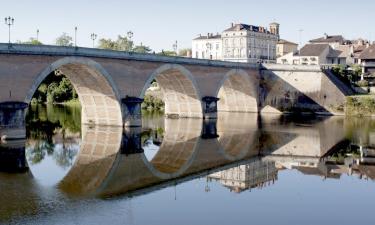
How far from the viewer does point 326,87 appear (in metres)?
59.7

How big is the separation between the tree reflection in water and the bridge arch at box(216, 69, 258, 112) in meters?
18.0

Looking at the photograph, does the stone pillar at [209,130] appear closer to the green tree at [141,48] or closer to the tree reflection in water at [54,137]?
the tree reflection in water at [54,137]

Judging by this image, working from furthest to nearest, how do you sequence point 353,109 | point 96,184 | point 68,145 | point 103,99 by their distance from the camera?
point 353,109
point 103,99
point 68,145
point 96,184

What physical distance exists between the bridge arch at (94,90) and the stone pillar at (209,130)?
6.72 m

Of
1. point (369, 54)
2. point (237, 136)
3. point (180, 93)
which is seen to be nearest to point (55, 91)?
point (180, 93)

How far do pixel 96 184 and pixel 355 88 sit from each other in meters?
48.6

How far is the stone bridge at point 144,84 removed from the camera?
31803 millimetres

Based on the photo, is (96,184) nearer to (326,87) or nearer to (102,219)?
(102,219)

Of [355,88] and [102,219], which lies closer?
[102,219]

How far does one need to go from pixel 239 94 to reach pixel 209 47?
114 feet

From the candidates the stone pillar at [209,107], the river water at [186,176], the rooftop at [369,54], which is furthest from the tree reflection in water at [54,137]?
the rooftop at [369,54]

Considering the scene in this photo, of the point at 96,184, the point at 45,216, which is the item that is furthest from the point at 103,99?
the point at 45,216

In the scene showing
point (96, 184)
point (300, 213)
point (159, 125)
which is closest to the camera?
point (300, 213)

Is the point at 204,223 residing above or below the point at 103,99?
below
